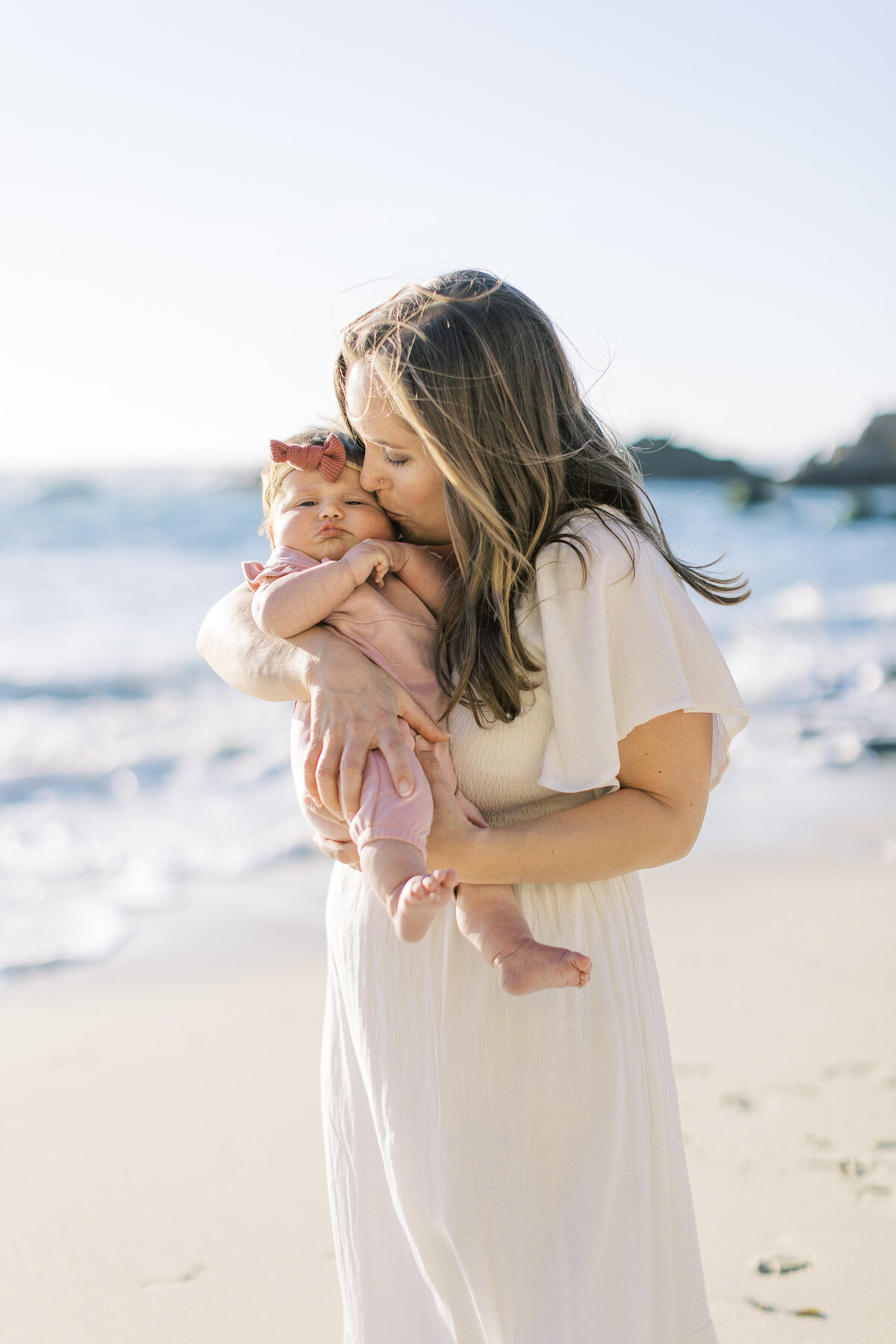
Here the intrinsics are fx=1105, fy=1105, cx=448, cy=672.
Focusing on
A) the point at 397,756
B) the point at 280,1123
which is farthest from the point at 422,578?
the point at 280,1123

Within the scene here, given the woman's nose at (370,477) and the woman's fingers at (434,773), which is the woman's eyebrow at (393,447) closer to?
the woman's nose at (370,477)

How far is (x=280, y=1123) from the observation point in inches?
142

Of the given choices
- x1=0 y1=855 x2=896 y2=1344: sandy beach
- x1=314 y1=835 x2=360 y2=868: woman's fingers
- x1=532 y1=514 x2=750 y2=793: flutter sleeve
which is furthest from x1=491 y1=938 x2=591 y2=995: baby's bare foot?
x1=0 y1=855 x2=896 y2=1344: sandy beach

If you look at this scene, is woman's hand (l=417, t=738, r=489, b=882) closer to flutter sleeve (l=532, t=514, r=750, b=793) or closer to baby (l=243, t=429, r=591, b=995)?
baby (l=243, t=429, r=591, b=995)

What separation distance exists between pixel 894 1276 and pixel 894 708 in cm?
686

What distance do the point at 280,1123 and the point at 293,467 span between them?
2367 mm

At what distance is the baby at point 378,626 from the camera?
159 centimetres

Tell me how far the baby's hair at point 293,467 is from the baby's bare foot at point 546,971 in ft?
3.26

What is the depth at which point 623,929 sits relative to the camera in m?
1.84

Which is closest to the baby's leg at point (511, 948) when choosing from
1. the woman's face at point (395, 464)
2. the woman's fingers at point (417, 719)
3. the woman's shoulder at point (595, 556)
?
the woman's fingers at point (417, 719)

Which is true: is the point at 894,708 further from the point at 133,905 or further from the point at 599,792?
the point at 599,792

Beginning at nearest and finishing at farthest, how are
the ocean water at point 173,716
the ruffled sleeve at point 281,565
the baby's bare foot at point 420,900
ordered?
the baby's bare foot at point 420,900 < the ruffled sleeve at point 281,565 < the ocean water at point 173,716

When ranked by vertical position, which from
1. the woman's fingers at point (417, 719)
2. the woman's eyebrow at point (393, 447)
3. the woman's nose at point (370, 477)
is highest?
the woman's eyebrow at point (393, 447)

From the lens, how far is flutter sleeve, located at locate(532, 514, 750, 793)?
1.70m
